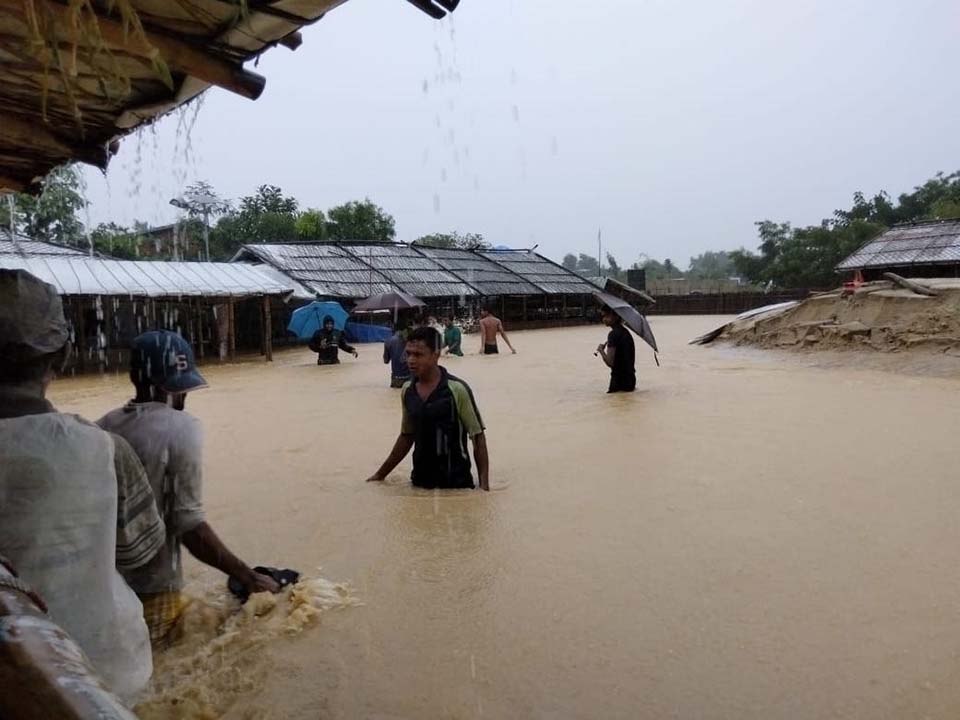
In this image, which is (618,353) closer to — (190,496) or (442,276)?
(190,496)

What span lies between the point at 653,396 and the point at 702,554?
21.2 ft

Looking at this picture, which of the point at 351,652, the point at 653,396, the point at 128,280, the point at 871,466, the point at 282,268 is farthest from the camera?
the point at 282,268

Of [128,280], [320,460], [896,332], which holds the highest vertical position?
[128,280]

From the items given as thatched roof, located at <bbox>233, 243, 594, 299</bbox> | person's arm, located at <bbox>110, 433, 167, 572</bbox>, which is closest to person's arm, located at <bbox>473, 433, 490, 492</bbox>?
person's arm, located at <bbox>110, 433, 167, 572</bbox>

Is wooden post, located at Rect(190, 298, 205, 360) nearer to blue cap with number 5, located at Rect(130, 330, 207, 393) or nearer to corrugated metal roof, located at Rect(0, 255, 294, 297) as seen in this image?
corrugated metal roof, located at Rect(0, 255, 294, 297)

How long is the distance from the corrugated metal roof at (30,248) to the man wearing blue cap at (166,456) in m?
18.1

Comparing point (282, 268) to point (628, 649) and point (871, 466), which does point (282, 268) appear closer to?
point (871, 466)

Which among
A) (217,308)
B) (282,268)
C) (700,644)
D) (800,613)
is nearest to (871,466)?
(800,613)

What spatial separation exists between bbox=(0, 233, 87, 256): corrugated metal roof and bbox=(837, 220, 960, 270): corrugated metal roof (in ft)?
86.7

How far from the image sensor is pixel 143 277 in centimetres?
1677

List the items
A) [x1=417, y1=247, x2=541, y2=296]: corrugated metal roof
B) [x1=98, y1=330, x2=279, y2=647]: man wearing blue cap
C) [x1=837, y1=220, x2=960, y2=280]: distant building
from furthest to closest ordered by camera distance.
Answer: [x1=417, y1=247, x2=541, y2=296]: corrugated metal roof < [x1=837, y1=220, x2=960, y2=280]: distant building < [x1=98, y1=330, x2=279, y2=647]: man wearing blue cap

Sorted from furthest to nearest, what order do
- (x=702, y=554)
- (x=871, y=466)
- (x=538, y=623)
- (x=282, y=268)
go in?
1. (x=282, y=268)
2. (x=871, y=466)
3. (x=702, y=554)
4. (x=538, y=623)

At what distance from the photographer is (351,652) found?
2986 mm

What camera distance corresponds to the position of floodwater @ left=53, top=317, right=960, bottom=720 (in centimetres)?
268
